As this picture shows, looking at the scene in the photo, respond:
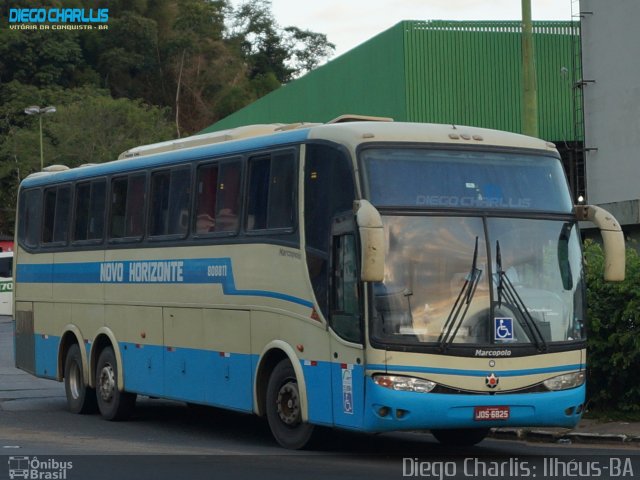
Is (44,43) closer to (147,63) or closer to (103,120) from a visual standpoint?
(147,63)

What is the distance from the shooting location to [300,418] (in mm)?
13797

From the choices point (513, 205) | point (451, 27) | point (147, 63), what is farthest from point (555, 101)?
point (147, 63)

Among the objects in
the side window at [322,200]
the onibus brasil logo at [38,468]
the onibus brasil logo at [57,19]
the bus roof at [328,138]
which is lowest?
the onibus brasil logo at [38,468]

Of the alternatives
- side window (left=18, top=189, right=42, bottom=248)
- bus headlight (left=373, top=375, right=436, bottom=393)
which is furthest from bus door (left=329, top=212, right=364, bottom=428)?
side window (left=18, top=189, right=42, bottom=248)

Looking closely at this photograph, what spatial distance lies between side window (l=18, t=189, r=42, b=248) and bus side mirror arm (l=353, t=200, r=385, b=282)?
984 centimetres

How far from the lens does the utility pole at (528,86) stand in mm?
17469

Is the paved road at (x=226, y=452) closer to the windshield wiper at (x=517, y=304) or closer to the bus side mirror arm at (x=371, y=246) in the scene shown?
the windshield wiper at (x=517, y=304)

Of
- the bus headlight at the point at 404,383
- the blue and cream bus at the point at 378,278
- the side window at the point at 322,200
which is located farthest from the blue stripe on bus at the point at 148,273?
the bus headlight at the point at 404,383

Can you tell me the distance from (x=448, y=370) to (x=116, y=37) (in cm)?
10627

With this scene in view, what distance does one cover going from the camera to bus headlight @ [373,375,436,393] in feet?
40.7

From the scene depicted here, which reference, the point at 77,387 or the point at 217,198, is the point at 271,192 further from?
the point at 77,387

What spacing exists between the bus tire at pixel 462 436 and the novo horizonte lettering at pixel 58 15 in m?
97.4

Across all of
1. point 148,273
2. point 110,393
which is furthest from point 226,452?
point 110,393

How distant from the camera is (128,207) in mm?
17906
